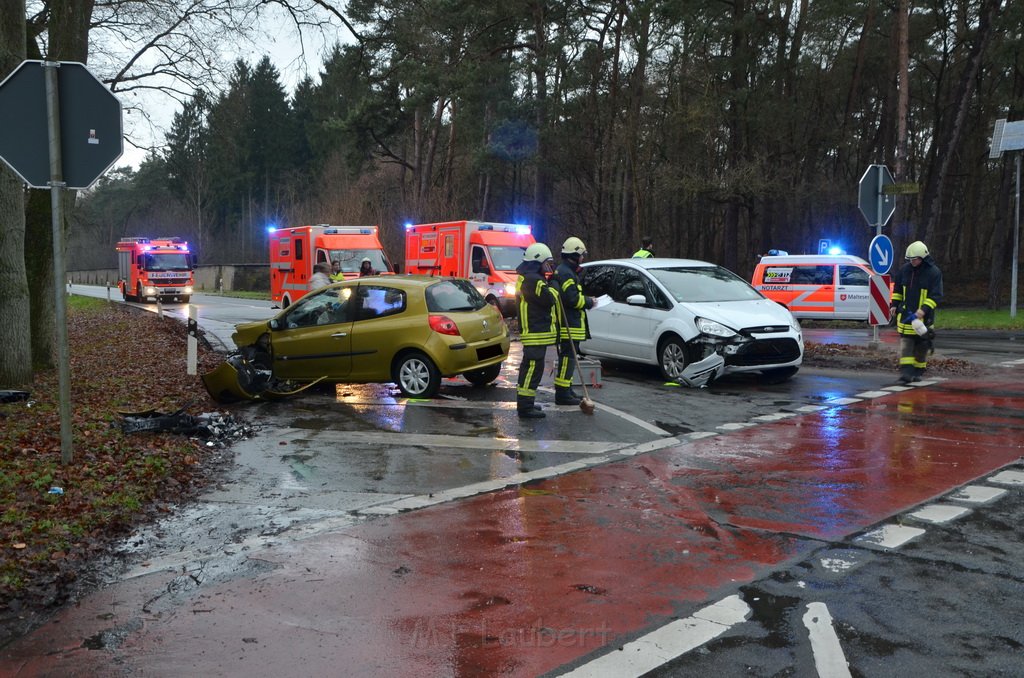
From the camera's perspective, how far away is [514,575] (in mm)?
4844

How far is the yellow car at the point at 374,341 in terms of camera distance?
1073cm

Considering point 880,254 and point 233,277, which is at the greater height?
point 880,254

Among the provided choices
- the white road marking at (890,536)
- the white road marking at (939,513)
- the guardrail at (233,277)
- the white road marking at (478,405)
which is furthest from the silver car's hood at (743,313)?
the guardrail at (233,277)

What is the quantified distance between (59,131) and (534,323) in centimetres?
517

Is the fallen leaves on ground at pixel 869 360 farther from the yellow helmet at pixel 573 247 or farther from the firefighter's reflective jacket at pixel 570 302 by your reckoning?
the yellow helmet at pixel 573 247

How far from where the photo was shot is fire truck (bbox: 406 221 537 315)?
22750mm

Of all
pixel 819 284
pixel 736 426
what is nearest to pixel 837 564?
pixel 736 426

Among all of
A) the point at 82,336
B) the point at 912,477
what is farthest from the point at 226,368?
the point at 82,336

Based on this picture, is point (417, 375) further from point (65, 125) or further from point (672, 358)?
point (65, 125)

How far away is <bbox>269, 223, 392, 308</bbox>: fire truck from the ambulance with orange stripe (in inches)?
408

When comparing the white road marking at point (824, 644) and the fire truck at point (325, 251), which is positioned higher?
the fire truck at point (325, 251)

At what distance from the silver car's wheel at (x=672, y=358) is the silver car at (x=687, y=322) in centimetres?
1

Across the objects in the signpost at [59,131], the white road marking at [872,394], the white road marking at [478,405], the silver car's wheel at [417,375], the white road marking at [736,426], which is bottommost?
the white road marking at [736,426]

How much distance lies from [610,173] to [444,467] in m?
31.3
